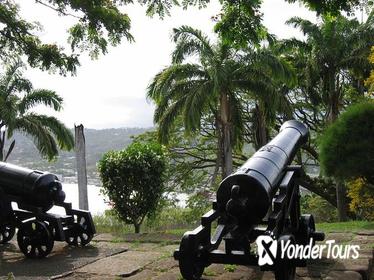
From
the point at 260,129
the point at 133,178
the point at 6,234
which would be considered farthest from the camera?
the point at 260,129

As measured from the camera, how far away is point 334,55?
20.0 meters

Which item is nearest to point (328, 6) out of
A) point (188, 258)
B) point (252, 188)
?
point (252, 188)

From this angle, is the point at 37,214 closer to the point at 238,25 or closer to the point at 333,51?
the point at 238,25

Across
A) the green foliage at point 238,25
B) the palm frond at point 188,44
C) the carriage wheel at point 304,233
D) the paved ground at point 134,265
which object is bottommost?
the paved ground at point 134,265

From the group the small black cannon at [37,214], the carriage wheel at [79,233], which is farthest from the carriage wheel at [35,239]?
the carriage wheel at [79,233]

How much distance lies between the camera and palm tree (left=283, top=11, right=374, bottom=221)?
19438 mm

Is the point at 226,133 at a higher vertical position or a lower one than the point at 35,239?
higher

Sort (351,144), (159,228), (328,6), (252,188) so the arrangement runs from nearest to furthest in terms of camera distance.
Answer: (252,188) < (328,6) < (351,144) < (159,228)

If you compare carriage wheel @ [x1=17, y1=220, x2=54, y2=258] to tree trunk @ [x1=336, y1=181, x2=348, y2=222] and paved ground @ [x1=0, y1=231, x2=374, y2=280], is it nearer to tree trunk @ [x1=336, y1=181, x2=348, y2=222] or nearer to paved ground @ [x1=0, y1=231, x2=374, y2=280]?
paved ground @ [x1=0, y1=231, x2=374, y2=280]

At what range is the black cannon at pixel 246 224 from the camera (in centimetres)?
389

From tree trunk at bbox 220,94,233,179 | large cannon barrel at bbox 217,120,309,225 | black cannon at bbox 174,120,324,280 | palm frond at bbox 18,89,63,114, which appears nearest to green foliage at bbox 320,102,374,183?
large cannon barrel at bbox 217,120,309,225

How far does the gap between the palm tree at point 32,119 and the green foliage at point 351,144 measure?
11675 millimetres

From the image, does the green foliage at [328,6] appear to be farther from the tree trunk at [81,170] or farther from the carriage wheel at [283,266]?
the tree trunk at [81,170]

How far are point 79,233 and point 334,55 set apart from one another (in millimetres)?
15940
